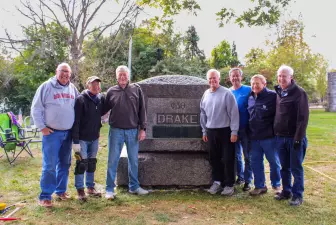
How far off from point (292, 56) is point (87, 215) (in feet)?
94.0

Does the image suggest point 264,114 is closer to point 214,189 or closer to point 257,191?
point 257,191

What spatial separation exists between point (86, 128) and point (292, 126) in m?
2.67

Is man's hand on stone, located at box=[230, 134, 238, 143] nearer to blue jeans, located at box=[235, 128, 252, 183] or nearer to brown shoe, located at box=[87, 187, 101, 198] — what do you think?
blue jeans, located at box=[235, 128, 252, 183]

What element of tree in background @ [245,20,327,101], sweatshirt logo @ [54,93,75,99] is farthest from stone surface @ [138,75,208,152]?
tree in background @ [245,20,327,101]

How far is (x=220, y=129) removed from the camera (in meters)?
4.94

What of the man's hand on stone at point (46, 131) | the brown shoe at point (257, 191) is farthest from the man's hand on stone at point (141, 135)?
the brown shoe at point (257, 191)

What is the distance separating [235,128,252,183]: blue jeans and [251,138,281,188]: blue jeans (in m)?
0.24

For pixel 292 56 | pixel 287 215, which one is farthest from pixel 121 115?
pixel 292 56

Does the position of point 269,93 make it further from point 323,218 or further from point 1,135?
point 1,135

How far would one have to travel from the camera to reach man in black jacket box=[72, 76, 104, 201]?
180 inches

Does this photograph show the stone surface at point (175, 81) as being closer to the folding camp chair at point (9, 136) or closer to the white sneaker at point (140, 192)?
the white sneaker at point (140, 192)

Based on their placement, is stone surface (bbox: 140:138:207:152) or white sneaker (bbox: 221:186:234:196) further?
stone surface (bbox: 140:138:207:152)

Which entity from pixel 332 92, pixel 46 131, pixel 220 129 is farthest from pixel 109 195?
pixel 332 92

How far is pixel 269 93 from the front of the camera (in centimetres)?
477
